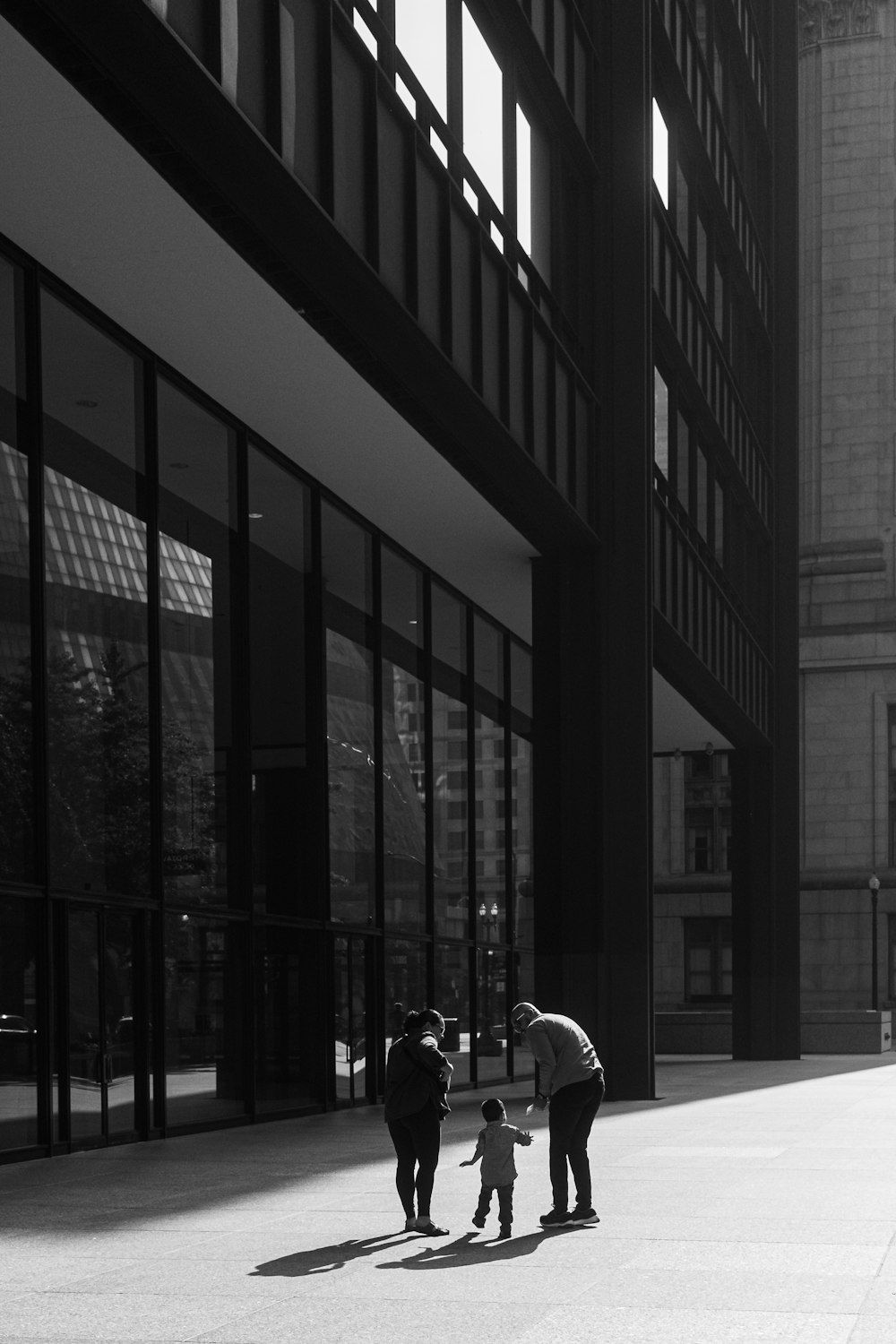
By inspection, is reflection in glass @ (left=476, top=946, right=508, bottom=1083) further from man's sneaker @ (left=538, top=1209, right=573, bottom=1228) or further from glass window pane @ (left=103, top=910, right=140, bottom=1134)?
man's sneaker @ (left=538, top=1209, right=573, bottom=1228)

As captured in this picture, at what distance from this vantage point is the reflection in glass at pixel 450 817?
27.8 m

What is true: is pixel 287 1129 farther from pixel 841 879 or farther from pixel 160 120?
pixel 841 879

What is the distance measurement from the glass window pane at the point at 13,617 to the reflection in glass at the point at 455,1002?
1194 centimetres

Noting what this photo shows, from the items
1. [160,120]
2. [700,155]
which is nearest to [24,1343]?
[160,120]

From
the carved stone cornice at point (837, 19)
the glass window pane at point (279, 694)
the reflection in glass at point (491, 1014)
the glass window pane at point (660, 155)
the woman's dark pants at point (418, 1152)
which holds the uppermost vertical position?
the carved stone cornice at point (837, 19)

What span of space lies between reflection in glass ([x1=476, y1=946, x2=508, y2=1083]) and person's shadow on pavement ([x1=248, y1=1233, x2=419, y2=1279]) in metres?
18.1

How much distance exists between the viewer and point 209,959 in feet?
64.8

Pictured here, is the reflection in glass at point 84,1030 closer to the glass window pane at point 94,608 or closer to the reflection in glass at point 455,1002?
the glass window pane at point 94,608

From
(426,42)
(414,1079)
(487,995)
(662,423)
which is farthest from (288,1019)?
(662,423)

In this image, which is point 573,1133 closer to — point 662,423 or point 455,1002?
point 455,1002

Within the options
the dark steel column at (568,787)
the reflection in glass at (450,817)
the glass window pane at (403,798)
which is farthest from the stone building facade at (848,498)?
the dark steel column at (568,787)

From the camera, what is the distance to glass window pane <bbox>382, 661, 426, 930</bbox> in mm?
25516

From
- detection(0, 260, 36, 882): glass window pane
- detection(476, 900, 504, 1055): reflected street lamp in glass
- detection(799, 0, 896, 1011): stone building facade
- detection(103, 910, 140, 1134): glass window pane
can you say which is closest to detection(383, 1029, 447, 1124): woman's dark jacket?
detection(0, 260, 36, 882): glass window pane

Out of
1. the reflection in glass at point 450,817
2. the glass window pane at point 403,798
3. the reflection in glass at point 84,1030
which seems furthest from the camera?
the reflection in glass at point 450,817
